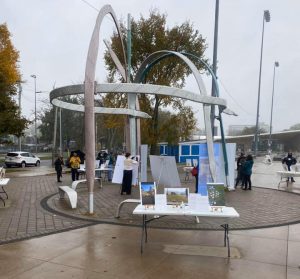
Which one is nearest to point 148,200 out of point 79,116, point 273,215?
point 273,215

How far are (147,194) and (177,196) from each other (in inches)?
22.4

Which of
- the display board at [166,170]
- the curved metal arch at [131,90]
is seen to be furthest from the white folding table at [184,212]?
the display board at [166,170]

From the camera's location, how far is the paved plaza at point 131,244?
532 centimetres

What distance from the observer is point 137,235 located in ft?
24.1

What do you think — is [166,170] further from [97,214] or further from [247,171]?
[247,171]

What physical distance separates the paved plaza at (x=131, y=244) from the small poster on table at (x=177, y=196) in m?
0.78

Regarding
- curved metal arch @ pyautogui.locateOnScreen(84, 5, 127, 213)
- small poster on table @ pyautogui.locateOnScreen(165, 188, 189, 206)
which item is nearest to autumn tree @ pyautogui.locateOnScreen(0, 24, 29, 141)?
curved metal arch @ pyautogui.locateOnScreen(84, 5, 127, 213)

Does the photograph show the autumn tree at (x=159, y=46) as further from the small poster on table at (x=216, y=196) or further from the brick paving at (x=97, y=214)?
the small poster on table at (x=216, y=196)

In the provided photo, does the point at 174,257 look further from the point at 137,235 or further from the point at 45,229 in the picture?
the point at 45,229

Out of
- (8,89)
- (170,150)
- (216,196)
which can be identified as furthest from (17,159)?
(216,196)

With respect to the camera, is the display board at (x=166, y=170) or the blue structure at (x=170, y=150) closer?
the display board at (x=166, y=170)

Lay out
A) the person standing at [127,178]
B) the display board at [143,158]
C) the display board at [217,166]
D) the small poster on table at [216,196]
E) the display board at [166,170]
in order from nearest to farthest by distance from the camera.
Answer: the small poster on table at [216,196] < the display board at [166,170] < the display board at [217,166] < the person standing at [127,178] < the display board at [143,158]

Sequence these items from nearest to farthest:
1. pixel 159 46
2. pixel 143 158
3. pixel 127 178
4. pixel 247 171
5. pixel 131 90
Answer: pixel 131 90
pixel 127 178
pixel 247 171
pixel 143 158
pixel 159 46

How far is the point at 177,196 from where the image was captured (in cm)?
677
